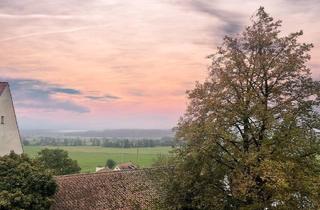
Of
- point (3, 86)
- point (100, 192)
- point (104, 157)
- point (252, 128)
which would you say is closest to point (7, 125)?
point (3, 86)

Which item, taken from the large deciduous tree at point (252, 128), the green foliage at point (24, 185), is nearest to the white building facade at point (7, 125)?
the green foliage at point (24, 185)

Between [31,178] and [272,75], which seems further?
[31,178]

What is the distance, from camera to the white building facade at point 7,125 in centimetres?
3994

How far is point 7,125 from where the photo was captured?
→ 4050cm

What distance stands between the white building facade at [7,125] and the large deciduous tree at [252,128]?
19998 millimetres

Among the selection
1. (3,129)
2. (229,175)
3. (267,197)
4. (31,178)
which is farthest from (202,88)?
(3,129)

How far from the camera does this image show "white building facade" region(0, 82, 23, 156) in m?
39.9

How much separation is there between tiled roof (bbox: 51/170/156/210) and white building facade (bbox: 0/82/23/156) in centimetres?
535

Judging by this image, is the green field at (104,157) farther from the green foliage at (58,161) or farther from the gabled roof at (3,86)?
the gabled roof at (3,86)

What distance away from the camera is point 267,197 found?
23.6 metres

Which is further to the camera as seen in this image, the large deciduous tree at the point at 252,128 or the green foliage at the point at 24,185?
the green foliage at the point at 24,185

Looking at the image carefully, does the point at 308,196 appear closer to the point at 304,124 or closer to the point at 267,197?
the point at 267,197

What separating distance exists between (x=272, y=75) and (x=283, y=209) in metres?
6.91

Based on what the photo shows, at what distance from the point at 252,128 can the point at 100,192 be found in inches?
763
